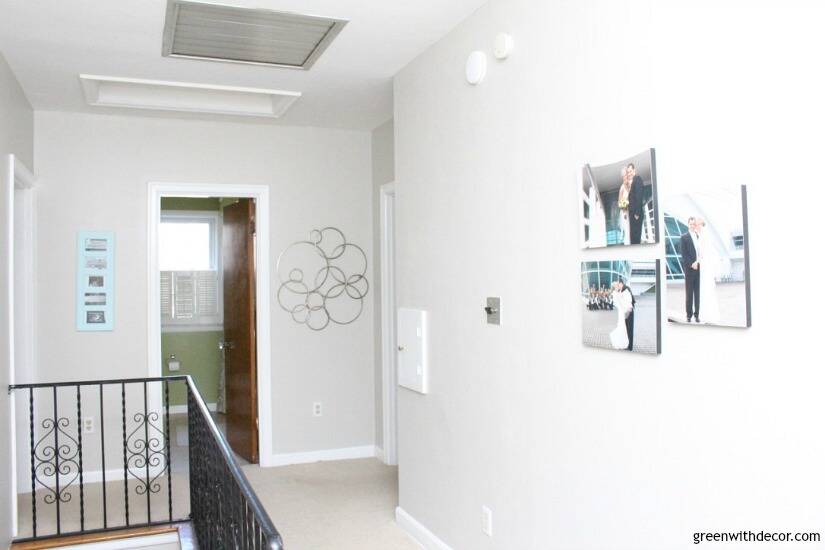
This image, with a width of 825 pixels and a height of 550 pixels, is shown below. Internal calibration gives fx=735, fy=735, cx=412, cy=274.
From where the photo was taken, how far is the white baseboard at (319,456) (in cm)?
526

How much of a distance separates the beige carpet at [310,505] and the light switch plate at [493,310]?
137cm

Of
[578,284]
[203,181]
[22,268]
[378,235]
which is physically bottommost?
[578,284]

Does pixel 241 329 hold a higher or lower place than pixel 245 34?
lower

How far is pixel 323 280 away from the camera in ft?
17.8

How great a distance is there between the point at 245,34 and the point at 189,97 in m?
1.47

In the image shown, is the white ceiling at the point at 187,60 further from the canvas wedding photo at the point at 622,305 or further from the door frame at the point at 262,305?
the canvas wedding photo at the point at 622,305

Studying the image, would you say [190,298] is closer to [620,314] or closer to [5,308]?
[5,308]

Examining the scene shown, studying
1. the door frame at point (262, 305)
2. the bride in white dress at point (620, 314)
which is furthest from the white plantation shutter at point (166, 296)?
the bride in white dress at point (620, 314)

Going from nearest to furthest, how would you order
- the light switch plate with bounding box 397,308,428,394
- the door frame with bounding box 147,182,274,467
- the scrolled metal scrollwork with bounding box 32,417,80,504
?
the light switch plate with bounding box 397,308,428,394
the scrolled metal scrollwork with bounding box 32,417,80,504
the door frame with bounding box 147,182,274,467

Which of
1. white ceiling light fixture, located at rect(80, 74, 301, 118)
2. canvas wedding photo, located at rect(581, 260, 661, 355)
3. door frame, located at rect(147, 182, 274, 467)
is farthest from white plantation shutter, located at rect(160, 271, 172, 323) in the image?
canvas wedding photo, located at rect(581, 260, 661, 355)

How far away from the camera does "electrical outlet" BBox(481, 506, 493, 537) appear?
3033mm

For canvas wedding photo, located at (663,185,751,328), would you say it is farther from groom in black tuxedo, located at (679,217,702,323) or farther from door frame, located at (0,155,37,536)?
door frame, located at (0,155,37,536)

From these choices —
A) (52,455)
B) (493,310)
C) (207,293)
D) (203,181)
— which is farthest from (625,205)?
(207,293)

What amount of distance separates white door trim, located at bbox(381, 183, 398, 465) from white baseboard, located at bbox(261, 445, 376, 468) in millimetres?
255
